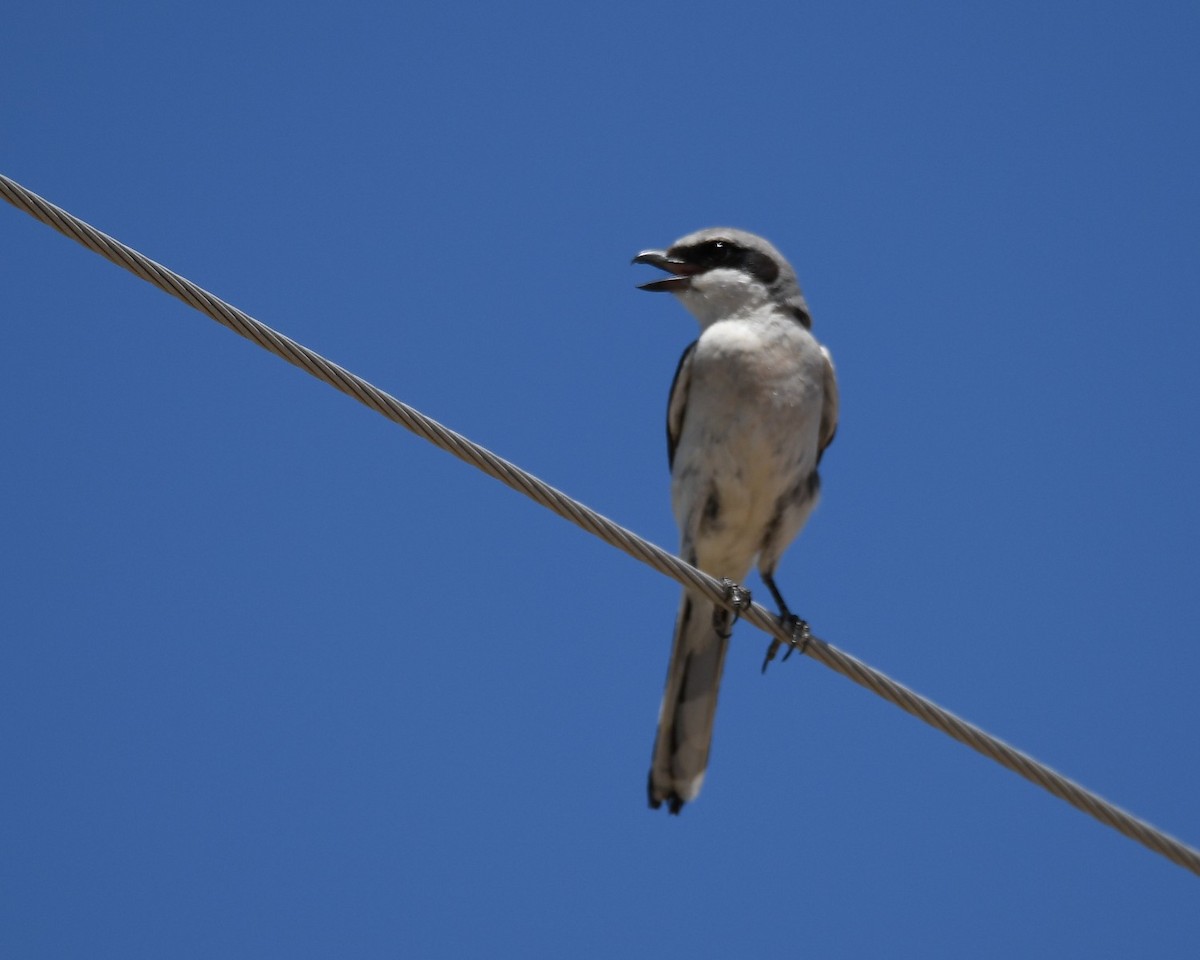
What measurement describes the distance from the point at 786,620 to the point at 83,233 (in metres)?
3.25

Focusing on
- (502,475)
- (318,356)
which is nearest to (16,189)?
(318,356)

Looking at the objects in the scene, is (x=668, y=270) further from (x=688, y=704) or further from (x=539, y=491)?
(x=539, y=491)

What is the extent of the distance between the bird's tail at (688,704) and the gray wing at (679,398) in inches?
33.4

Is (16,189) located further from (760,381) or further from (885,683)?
(760,381)

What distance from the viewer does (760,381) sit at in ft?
19.9

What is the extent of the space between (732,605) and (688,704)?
1.00 meters

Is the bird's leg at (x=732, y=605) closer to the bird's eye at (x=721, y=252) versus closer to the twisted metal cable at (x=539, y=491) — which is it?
the twisted metal cable at (x=539, y=491)

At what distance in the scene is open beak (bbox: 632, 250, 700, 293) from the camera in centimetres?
677

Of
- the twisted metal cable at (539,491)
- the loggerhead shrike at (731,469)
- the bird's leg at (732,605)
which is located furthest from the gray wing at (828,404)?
the twisted metal cable at (539,491)

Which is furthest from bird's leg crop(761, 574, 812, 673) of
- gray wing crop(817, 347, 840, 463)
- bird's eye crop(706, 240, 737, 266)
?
bird's eye crop(706, 240, 737, 266)

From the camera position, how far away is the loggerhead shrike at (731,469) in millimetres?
5938

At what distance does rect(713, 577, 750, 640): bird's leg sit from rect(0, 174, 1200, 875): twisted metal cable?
24.7 inches

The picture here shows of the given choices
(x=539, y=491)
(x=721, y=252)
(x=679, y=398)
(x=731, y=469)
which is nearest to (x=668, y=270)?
Result: (x=721, y=252)

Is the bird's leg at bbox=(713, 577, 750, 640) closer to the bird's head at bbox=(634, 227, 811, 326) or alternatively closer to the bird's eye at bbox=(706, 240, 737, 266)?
the bird's head at bbox=(634, 227, 811, 326)
